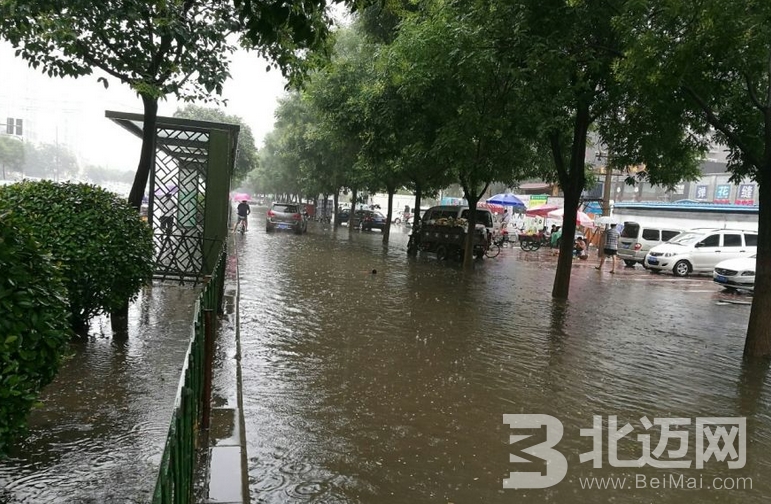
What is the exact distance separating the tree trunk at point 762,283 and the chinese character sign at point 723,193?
24.2 m

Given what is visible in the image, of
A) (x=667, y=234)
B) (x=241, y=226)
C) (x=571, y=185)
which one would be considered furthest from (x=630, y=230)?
(x=241, y=226)

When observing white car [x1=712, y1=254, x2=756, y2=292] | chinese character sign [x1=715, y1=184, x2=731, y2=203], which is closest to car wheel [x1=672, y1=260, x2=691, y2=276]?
white car [x1=712, y1=254, x2=756, y2=292]

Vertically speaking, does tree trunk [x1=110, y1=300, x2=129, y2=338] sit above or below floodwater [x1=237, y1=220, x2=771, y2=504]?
above

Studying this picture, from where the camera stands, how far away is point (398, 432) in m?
4.73

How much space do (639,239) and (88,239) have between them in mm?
23791

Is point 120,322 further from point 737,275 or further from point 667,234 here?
point 667,234

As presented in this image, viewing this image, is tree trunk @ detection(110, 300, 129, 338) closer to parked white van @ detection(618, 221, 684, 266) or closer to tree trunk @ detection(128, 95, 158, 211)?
tree trunk @ detection(128, 95, 158, 211)

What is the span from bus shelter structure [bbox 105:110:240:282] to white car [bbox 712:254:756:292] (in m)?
13.8

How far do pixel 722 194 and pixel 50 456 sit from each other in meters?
32.5

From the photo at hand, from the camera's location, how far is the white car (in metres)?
16.4

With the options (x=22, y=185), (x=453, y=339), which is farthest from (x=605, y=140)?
(x=22, y=185)

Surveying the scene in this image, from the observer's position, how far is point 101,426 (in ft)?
14.5

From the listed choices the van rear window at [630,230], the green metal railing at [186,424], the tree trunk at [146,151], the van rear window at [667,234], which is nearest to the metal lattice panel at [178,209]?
the tree trunk at [146,151]

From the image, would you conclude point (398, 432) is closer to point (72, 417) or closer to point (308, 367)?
point (308, 367)
